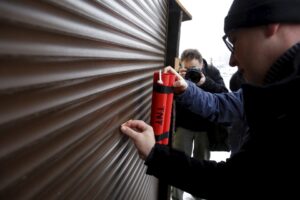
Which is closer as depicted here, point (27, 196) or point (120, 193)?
point (27, 196)

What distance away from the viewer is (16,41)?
0.69 m

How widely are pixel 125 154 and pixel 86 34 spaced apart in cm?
93

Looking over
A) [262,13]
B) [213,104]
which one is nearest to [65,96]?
[262,13]

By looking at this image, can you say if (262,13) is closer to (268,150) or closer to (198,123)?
(268,150)

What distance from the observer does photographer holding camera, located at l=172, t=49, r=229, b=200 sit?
402 centimetres

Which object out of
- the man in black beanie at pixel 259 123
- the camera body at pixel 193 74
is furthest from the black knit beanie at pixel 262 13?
the camera body at pixel 193 74

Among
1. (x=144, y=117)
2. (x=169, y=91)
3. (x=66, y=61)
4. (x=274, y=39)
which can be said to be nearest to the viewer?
(x=66, y=61)

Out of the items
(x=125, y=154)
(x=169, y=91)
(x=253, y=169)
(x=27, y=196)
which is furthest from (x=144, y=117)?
(x=27, y=196)

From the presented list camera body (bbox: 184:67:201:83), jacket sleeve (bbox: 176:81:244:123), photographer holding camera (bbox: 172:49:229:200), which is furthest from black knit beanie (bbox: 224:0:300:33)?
photographer holding camera (bbox: 172:49:229:200)

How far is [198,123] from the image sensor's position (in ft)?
14.1

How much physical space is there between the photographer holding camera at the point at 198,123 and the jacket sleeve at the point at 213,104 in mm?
1125

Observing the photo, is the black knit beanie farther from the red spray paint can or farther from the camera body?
the camera body

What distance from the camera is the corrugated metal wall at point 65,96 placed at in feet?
2.29

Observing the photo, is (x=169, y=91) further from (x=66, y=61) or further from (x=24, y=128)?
(x=24, y=128)
